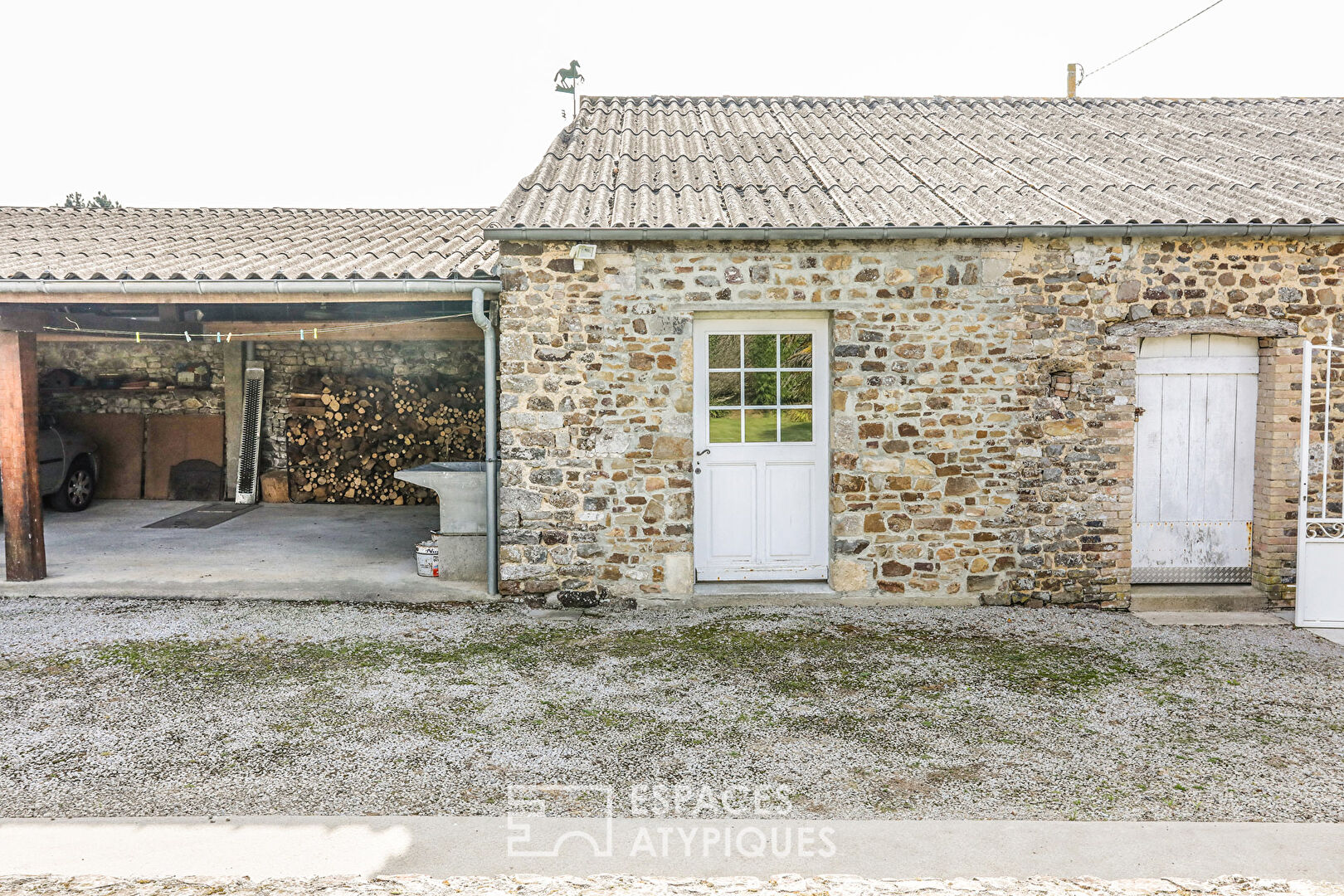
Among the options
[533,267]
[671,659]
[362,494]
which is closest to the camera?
[671,659]

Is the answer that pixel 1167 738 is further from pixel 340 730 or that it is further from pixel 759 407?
pixel 340 730

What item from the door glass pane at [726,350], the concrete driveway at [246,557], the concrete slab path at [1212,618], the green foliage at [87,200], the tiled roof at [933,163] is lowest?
the concrete slab path at [1212,618]

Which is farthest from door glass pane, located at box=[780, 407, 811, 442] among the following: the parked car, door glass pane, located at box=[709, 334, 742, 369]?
the parked car

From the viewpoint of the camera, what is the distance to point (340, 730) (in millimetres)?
4164

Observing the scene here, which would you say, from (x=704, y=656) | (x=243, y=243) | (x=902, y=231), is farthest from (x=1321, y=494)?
(x=243, y=243)

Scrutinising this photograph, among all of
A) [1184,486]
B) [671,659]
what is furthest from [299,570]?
[1184,486]

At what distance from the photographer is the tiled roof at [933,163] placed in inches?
249

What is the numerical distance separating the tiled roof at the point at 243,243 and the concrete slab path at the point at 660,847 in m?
4.10

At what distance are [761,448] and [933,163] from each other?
10.7ft

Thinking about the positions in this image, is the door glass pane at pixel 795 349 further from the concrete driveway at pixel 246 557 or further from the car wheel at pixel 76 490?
the car wheel at pixel 76 490

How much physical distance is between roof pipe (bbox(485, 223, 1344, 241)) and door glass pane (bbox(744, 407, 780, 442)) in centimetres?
130

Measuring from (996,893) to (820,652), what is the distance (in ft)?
8.34

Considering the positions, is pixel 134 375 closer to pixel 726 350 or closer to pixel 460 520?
pixel 460 520
